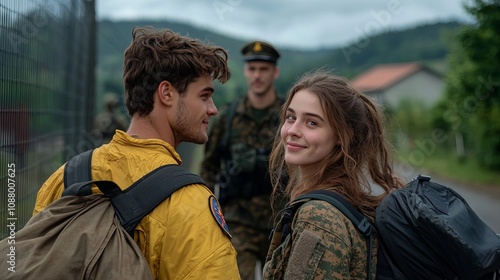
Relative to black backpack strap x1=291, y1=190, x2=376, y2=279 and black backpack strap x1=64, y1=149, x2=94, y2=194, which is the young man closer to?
black backpack strap x1=64, y1=149, x2=94, y2=194

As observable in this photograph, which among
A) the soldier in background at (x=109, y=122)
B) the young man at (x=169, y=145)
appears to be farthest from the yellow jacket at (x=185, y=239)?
the soldier in background at (x=109, y=122)

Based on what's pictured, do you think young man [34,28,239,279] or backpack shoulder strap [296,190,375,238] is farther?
backpack shoulder strap [296,190,375,238]

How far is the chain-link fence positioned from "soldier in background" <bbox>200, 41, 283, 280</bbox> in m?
1.41

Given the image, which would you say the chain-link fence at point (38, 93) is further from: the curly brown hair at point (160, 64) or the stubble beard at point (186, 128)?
the stubble beard at point (186, 128)

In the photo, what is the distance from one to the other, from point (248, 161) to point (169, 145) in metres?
3.00

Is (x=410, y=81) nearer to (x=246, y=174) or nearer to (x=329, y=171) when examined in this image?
(x=246, y=174)

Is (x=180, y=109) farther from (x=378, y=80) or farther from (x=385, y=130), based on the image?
(x=378, y=80)

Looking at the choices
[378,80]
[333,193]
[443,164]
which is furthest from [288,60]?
[333,193]

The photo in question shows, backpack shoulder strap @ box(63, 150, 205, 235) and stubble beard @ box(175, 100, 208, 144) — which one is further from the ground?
stubble beard @ box(175, 100, 208, 144)

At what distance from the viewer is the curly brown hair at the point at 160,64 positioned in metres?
2.54

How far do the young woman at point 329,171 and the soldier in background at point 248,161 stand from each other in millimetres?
2252

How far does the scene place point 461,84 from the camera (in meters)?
16.9

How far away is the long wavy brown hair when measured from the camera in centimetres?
277

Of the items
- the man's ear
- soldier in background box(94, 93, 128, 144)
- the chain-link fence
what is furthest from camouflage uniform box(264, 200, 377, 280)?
soldier in background box(94, 93, 128, 144)
